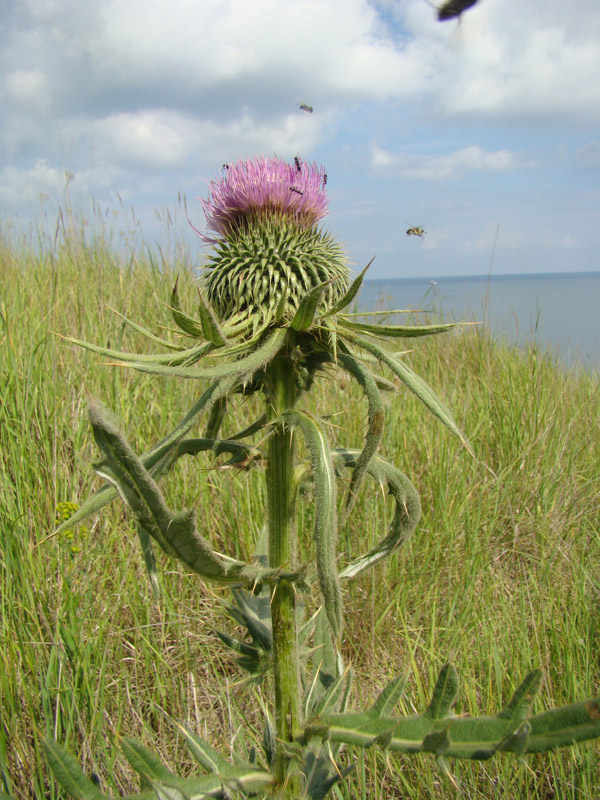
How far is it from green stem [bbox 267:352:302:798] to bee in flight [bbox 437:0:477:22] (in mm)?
762

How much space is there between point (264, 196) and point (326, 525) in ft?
3.31

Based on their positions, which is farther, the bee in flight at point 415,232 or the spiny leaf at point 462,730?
the bee in flight at point 415,232

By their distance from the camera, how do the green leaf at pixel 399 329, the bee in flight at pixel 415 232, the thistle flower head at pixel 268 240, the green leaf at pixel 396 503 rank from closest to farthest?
the green leaf at pixel 399 329
the green leaf at pixel 396 503
the thistle flower head at pixel 268 240
the bee in flight at pixel 415 232

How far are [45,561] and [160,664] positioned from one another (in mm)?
596

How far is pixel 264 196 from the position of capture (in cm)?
162

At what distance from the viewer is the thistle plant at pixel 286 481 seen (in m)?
0.99

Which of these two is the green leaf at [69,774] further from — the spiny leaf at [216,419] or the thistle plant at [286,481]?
the spiny leaf at [216,419]

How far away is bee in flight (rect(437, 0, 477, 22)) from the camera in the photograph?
117 centimetres

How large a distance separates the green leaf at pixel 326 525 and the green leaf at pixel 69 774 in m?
0.51

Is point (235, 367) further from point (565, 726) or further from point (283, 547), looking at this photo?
point (565, 726)

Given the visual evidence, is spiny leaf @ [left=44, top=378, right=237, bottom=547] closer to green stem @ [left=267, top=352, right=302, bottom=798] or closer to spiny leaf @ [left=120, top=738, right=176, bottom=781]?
green stem @ [left=267, top=352, right=302, bottom=798]

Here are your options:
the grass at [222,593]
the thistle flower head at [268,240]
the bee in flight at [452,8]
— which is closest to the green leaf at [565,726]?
the grass at [222,593]

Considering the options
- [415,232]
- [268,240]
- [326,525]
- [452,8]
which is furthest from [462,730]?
[415,232]

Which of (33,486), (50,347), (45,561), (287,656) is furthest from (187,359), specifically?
(50,347)
